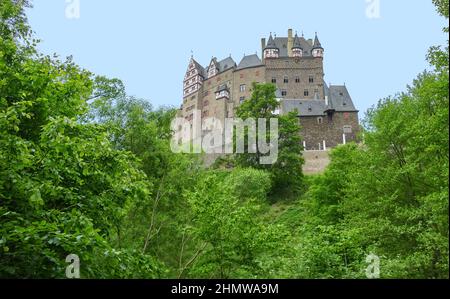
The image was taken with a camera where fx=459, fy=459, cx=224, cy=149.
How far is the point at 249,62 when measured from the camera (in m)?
80.0

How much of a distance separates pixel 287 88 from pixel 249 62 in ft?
30.7

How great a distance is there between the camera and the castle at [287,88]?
6275cm

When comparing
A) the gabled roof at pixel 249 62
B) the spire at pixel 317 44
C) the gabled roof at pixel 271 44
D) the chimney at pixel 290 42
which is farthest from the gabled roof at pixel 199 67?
the spire at pixel 317 44

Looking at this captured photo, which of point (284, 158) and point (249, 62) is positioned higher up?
point (249, 62)

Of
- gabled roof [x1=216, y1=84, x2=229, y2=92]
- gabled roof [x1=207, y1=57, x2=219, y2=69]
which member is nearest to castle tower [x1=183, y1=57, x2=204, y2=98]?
gabled roof [x1=207, y1=57, x2=219, y2=69]

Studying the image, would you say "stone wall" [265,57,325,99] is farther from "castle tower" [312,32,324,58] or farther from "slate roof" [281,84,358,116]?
"slate roof" [281,84,358,116]

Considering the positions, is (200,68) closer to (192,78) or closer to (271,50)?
(192,78)

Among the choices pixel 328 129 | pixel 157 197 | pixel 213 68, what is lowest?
pixel 157 197

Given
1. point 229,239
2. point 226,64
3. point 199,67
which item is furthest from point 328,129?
point 229,239

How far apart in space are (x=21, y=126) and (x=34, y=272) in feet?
13.5

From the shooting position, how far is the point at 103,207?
873 cm

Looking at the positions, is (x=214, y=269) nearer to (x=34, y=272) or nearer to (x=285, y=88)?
(x=34, y=272)

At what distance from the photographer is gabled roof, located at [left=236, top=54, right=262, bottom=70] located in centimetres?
7900
